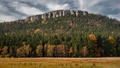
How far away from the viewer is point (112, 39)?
13725cm

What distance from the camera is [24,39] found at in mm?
147500

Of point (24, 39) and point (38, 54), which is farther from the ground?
point (24, 39)

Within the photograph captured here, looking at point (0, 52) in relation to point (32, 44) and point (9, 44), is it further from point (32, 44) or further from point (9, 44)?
point (32, 44)

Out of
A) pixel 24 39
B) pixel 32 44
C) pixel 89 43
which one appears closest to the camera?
pixel 89 43

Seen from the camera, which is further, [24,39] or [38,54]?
[24,39]

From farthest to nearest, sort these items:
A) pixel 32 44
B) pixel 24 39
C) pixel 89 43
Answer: pixel 24 39 → pixel 32 44 → pixel 89 43

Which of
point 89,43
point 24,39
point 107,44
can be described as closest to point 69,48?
point 89,43

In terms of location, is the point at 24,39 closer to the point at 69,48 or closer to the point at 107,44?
the point at 69,48

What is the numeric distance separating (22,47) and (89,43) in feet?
126

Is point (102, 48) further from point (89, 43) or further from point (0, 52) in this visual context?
point (0, 52)

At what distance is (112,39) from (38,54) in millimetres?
46401

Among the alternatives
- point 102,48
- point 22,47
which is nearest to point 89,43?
point 102,48

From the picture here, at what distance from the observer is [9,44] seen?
447 ft

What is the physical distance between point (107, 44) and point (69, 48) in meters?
22.6
